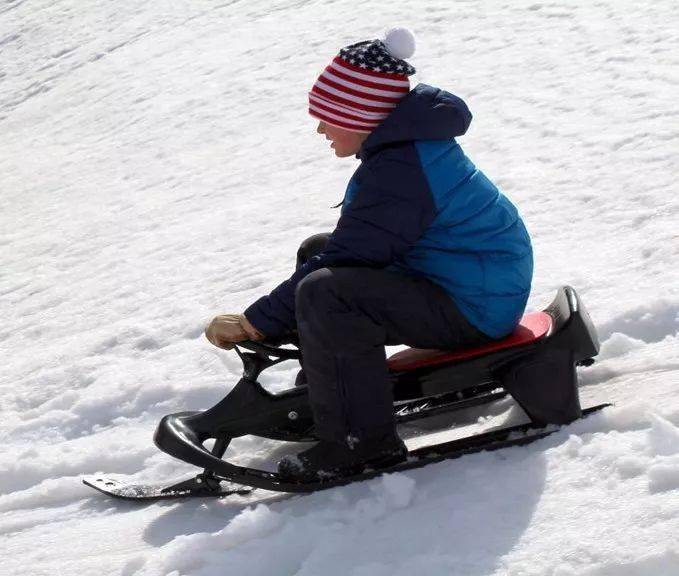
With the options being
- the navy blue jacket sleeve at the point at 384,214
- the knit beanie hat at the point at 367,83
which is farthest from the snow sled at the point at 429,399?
the knit beanie hat at the point at 367,83

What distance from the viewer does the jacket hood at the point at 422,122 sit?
327 cm

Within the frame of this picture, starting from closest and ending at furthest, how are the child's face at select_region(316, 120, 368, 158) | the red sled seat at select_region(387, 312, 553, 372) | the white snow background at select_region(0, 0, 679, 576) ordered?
the white snow background at select_region(0, 0, 679, 576)
the red sled seat at select_region(387, 312, 553, 372)
the child's face at select_region(316, 120, 368, 158)

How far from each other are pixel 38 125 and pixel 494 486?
1074 centimetres

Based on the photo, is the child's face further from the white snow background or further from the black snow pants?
the white snow background

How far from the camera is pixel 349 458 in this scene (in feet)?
11.0

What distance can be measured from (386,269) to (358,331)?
0.80ft

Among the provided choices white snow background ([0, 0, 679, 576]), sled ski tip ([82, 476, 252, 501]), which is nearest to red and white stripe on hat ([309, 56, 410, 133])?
white snow background ([0, 0, 679, 576])

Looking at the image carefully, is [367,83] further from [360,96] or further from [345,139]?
[345,139]

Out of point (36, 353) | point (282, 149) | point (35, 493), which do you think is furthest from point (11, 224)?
point (35, 493)

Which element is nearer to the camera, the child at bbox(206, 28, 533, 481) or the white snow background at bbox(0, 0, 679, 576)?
the white snow background at bbox(0, 0, 679, 576)

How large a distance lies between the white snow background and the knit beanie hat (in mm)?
1135

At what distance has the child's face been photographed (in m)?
3.49

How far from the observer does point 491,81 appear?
353 inches

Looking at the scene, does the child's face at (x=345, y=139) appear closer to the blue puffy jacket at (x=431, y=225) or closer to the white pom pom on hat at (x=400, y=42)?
the blue puffy jacket at (x=431, y=225)
